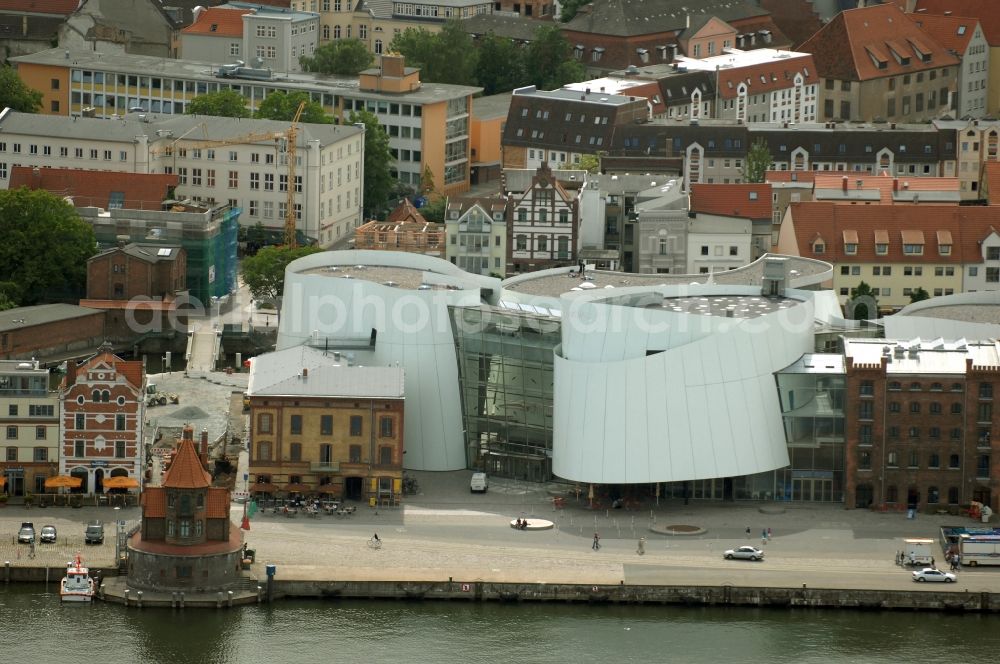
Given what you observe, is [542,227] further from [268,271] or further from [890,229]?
[890,229]

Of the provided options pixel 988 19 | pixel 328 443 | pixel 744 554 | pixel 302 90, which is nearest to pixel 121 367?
pixel 328 443

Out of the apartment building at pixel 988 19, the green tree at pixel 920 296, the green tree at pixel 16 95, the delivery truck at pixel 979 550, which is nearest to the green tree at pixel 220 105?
the green tree at pixel 16 95

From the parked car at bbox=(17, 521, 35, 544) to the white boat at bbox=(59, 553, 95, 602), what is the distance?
12.0 ft

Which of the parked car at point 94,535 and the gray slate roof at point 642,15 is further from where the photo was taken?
the gray slate roof at point 642,15

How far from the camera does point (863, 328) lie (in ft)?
386

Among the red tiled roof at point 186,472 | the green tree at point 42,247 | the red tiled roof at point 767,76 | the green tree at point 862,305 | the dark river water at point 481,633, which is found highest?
the red tiled roof at point 767,76

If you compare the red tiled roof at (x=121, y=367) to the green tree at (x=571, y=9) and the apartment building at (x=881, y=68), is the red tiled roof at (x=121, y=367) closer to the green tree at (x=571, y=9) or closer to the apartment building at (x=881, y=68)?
the apartment building at (x=881, y=68)

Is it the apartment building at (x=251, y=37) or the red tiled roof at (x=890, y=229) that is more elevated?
the apartment building at (x=251, y=37)

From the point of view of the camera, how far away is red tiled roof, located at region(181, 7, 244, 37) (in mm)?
181875

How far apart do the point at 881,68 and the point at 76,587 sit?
91.5 meters

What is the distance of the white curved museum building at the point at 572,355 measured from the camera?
10906 cm

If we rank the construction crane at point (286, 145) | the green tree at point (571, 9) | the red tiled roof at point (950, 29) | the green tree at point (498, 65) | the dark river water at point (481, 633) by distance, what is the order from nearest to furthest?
the dark river water at point (481, 633) < the construction crane at point (286, 145) < the red tiled roof at point (950, 29) < the green tree at point (498, 65) < the green tree at point (571, 9)

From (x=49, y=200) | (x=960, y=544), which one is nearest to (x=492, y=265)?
(x=49, y=200)

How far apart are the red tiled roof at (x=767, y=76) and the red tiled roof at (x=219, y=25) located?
30186mm
